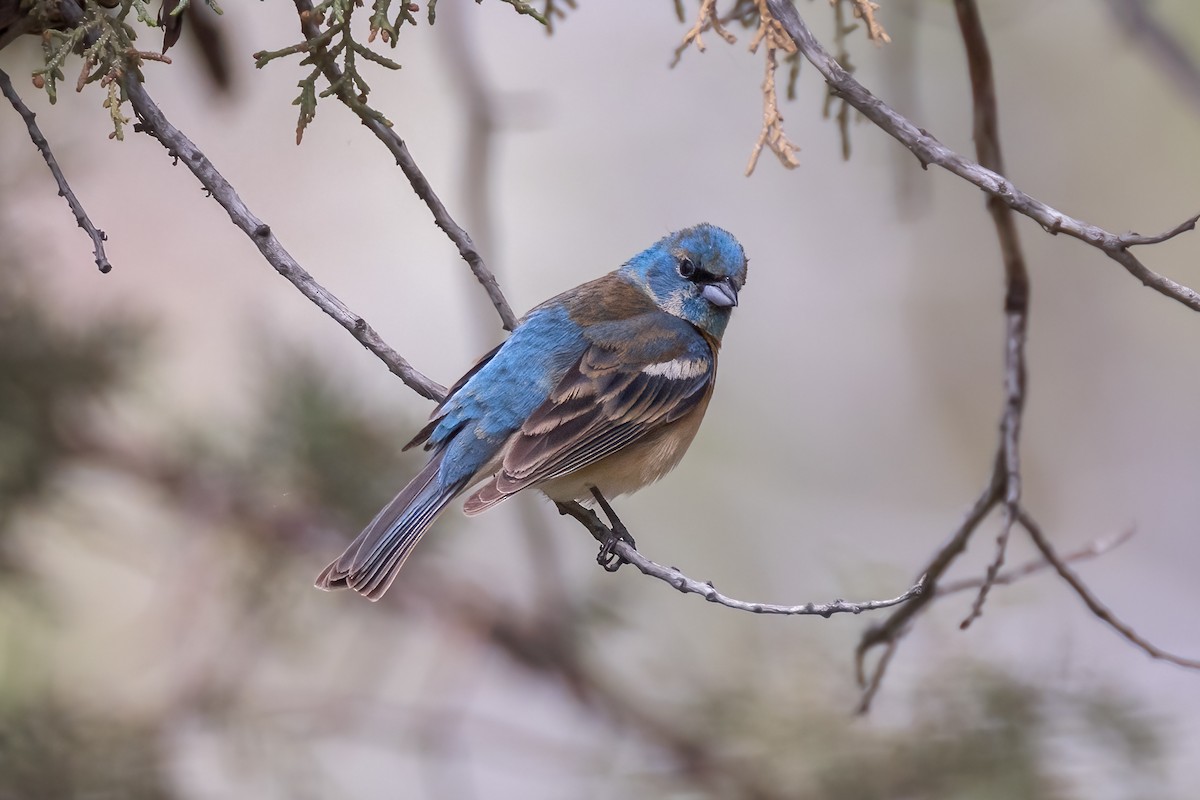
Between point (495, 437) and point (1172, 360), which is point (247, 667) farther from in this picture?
point (1172, 360)

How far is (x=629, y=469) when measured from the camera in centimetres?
372

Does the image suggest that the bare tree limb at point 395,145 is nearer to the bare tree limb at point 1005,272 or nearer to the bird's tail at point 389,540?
the bird's tail at point 389,540

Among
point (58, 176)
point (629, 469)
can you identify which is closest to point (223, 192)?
point (58, 176)

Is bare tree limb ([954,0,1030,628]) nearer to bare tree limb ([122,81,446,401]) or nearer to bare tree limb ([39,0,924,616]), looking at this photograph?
bare tree limb ([39,0,924,616])

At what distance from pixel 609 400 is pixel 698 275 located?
0.67 metres

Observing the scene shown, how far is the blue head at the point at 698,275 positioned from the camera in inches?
160

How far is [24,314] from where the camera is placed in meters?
4.17

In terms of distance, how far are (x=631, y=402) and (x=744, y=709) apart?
1377 mm

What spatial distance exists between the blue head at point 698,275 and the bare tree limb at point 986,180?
5.82 feet

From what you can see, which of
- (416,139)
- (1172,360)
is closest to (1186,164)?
(1172,360)

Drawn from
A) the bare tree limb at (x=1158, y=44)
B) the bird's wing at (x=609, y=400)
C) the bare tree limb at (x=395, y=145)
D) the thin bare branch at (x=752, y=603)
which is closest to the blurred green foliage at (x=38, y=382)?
the bird's wing at (x=609, y=400)

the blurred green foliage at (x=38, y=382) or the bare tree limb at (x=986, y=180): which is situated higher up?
the blurred green foliage at (x=38, y=382)

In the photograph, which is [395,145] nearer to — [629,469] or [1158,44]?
[629,469]

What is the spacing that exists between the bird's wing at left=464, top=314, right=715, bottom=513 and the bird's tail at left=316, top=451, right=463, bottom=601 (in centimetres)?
15
